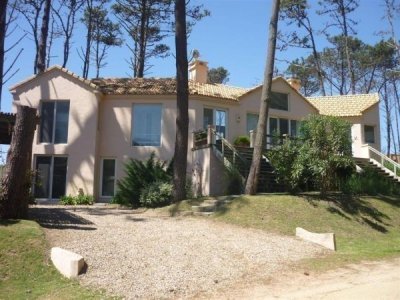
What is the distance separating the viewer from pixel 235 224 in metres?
12.9

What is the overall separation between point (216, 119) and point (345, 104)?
11.6 m

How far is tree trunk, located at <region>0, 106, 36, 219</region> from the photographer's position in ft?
31.6

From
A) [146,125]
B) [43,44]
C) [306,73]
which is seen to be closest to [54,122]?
[146,125]

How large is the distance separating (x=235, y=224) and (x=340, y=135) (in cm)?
534

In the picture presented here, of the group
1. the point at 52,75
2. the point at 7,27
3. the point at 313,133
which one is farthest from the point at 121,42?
the point at 313,133

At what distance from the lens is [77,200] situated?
19.0m

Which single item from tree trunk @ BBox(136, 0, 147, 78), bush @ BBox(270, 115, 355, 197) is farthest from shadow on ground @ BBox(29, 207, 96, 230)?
tree trunk @ BBox(136, 0, 147, 78)

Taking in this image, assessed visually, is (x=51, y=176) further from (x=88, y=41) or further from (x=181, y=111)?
(x=88, y=41)

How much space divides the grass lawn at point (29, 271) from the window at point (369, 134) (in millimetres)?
23975

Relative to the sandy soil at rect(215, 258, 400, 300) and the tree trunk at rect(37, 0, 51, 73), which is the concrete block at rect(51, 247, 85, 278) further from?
the tree trunk at rect(37, 0, 51, 73)

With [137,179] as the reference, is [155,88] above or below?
above

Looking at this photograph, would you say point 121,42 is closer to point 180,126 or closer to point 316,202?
point 180,126

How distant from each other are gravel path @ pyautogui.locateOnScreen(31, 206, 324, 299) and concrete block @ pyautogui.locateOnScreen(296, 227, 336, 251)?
33 cm

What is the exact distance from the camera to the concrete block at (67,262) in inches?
291
